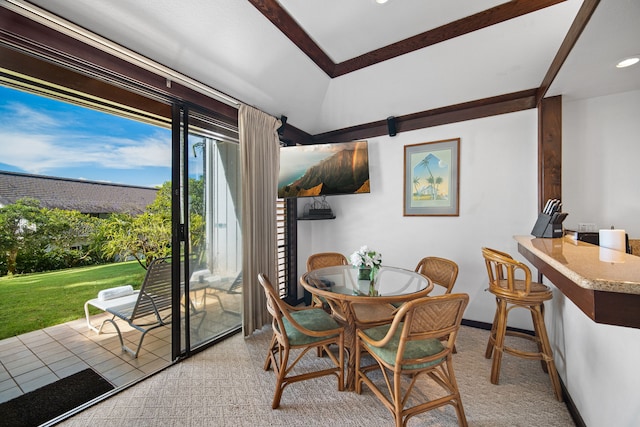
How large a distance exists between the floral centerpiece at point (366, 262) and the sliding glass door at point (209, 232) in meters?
1.43

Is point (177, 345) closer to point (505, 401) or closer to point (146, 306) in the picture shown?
point (146, 306)

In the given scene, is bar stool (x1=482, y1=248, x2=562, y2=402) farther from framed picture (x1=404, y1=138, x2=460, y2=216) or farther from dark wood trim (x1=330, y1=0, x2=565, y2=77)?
dark wood trim (x1=330, y1=0, x2=565, y2=77)

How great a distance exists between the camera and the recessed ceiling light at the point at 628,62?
6.01 feet

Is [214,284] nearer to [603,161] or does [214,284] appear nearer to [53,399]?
[53,399]

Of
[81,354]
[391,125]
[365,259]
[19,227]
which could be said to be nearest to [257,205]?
[365,259]

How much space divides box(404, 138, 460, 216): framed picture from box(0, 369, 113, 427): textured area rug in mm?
3687

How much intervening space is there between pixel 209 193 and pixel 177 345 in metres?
1.49

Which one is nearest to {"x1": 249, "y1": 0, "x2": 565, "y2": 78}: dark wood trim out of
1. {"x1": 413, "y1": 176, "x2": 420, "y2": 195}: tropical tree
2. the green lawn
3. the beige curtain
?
the beige curtain

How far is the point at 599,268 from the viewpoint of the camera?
3.34 feet

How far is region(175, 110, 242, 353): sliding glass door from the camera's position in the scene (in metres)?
2.36

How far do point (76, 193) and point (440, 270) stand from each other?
5.42 meters

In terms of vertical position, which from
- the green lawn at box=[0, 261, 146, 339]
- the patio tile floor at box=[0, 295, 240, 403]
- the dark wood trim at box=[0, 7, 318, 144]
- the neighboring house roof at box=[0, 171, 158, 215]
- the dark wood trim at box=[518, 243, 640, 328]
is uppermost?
the dark wood trim at box=[0, 7, 318, 144]

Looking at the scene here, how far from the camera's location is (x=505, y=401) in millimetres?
1810

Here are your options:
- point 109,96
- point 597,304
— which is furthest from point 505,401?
point 109,96
